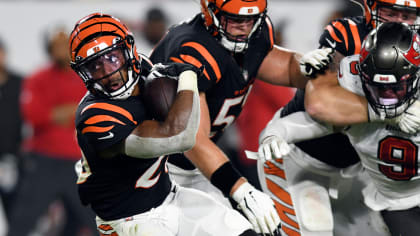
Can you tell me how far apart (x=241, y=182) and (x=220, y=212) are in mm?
162

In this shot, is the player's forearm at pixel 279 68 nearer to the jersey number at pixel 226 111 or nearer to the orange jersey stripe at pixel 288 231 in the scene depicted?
the jersey number at pixel 226 111

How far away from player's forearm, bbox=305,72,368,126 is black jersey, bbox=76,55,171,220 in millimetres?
750

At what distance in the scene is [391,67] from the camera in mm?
3004

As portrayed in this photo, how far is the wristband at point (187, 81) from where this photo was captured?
9.93 feet

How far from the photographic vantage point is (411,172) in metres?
3.29

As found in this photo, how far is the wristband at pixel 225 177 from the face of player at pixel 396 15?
3.42ft

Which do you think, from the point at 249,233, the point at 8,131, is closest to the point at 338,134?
the point at 249,233

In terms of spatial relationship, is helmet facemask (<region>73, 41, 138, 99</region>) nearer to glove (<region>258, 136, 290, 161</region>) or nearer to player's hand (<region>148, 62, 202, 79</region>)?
player's hand (<region>148, 62, 202, 79</region>)

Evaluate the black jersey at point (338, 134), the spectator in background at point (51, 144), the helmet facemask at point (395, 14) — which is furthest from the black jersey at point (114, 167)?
the spectator in background at point (51, 144)

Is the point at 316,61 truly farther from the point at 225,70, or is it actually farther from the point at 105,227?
the point at 105,227

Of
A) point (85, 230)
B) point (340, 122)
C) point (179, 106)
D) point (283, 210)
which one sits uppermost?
point (179, 106)

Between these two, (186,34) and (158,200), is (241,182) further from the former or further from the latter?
(186,34)

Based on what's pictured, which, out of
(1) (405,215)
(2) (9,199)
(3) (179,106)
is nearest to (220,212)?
(3) (179,106)

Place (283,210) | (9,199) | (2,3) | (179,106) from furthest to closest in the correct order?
(2,3)
(9,199)
(283,210)
(179,106)
